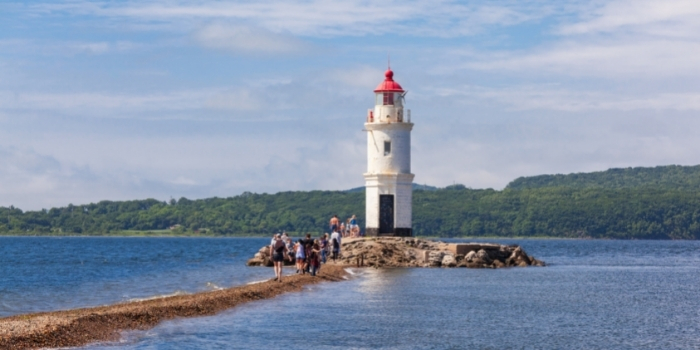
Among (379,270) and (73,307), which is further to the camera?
(379,270)

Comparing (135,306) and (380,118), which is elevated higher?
(380,118)

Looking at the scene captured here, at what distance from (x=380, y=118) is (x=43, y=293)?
19.2 meters

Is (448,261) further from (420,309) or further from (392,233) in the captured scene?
(420,309)

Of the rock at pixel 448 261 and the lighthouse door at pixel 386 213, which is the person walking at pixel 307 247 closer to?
the lighthouse door at pixel 386 213

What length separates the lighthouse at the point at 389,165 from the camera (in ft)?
159

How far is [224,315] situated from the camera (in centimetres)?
2486

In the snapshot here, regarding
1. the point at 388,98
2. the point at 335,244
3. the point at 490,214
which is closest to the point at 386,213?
the point at 335,244

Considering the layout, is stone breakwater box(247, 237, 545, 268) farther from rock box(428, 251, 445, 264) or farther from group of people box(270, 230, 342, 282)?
group of people box(270, 230, 342, 282)

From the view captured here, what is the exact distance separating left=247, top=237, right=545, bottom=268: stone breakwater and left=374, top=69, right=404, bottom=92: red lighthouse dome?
282 inches

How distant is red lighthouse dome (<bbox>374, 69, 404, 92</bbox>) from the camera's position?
160 feet

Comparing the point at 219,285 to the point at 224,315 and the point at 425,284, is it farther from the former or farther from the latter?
the point at 224,315

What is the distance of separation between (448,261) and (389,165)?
211 inches

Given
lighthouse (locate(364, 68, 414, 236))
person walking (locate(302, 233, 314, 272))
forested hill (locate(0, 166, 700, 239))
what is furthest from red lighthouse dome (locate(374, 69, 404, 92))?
forested hill (locate(0, 166, 700, 239))

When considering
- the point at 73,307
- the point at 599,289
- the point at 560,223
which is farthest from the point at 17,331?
the point at 560,223
